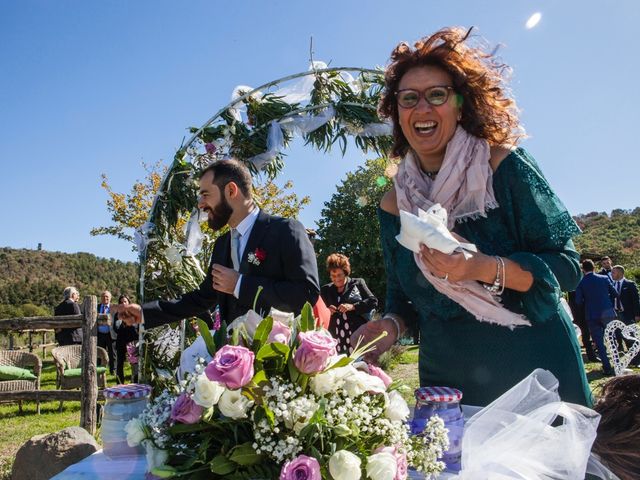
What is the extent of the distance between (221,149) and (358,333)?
4323 mm

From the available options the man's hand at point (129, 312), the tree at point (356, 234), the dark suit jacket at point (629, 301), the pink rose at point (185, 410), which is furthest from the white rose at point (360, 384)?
the tree at point (356, 234)

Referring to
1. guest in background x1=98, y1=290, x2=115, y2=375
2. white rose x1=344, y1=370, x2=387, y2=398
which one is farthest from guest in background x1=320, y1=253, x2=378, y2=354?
white rose x1=344, y1=370, x2=387, y2=398

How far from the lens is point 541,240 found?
1.63 m

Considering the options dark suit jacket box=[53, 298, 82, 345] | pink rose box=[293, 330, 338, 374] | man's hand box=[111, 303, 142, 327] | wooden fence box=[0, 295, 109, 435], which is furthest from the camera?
dark suit jacket box=[53, 298, 82, 345]

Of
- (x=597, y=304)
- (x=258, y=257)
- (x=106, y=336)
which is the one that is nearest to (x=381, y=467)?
(x=258, y=257)

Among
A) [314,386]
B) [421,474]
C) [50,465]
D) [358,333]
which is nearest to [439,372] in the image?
[358,333]

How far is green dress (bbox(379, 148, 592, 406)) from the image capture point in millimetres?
1602

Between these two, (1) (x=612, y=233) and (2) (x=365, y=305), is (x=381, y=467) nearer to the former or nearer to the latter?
(2) (x=365, y=305)

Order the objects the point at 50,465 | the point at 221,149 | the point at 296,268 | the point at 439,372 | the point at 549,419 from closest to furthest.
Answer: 1. the point at 549,419
2. the point at 439,372
3. the point at 296,268
4. the point at 50,465
5. the point at 221,149

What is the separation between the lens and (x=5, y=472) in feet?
17.1

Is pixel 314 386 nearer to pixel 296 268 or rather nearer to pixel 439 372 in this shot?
pixel 439 372

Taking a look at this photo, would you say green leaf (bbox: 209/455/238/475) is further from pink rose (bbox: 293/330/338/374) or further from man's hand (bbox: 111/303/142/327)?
man's hand (bbox: 111/303/142/327)

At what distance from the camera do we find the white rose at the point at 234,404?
1.10m

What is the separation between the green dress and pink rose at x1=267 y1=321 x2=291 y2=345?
684mm
